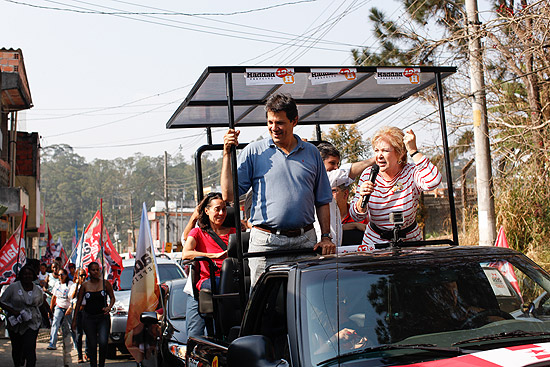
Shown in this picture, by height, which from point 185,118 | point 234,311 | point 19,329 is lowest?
point 19,329

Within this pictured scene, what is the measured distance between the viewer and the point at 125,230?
122 metres

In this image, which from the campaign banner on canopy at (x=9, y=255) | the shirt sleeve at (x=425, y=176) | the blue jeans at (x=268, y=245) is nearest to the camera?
the blue jeans at (x=268, y=245)

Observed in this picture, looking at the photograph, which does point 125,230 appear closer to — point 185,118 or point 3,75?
point 3,75

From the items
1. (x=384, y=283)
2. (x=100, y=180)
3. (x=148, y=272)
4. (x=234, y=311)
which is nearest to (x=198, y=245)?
(x=234, y=311)

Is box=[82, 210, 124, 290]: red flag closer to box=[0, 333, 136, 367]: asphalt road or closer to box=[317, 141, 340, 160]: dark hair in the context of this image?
box=[0, 333, 136, 367]: asphalt road

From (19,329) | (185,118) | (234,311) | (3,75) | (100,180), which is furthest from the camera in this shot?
(100,180)

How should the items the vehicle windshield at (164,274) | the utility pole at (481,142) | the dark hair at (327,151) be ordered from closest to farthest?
the dark hair at (327,151) < the utility pole at (481,142) < the vehicle windshield at (164,274)

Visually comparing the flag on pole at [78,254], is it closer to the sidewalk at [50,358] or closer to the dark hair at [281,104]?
the sidewalk at [50,358]

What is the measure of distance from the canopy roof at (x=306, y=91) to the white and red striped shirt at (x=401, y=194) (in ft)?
2.59

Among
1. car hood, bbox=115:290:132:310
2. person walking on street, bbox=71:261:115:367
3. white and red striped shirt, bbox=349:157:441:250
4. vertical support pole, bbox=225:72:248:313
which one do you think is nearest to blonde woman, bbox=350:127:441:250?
white and red striped shirt, bbox=349:157:441:250

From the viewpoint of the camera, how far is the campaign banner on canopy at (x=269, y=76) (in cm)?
541

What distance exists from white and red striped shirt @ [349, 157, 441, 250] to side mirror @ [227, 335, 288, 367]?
226 cm

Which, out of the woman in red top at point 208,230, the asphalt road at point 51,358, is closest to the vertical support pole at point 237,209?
the woman in red top at point 208,230

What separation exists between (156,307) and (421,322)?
292 inches
